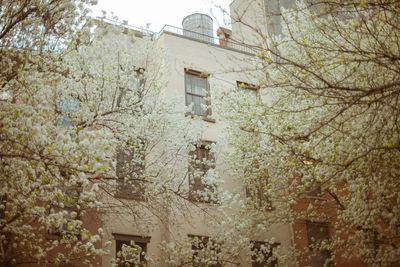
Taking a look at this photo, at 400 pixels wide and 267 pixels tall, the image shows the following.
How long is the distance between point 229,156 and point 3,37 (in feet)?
27.9

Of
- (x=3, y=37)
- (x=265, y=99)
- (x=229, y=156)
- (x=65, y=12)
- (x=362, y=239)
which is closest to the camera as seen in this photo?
(x=3, y=37)

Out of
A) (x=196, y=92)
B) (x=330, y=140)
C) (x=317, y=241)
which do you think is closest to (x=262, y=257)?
(x=317, y=241)

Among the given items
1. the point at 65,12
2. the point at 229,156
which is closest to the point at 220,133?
the point at 229,156

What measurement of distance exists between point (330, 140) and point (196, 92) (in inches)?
296

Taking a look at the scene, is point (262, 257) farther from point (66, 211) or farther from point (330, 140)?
point (66, 211)

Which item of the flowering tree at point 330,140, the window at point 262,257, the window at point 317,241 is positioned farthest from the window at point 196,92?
the window at point 317,241

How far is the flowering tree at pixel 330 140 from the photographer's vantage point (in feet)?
26.8

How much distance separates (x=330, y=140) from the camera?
444 inches

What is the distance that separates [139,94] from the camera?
12.8 meters

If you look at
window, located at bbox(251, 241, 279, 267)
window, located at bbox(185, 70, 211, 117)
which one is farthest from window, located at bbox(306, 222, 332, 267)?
window, located at bbox(185, 70, 211, 117)

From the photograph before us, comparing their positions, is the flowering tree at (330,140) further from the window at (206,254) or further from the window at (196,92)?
the window at (196,92)

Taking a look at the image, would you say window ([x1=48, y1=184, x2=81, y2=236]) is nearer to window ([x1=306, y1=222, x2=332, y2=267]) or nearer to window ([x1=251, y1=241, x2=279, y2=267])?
window ([x1=251, y1=241, x2=279, y2=267])

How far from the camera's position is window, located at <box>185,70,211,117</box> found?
1703cm

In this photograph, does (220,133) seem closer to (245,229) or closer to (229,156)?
(229,156)
